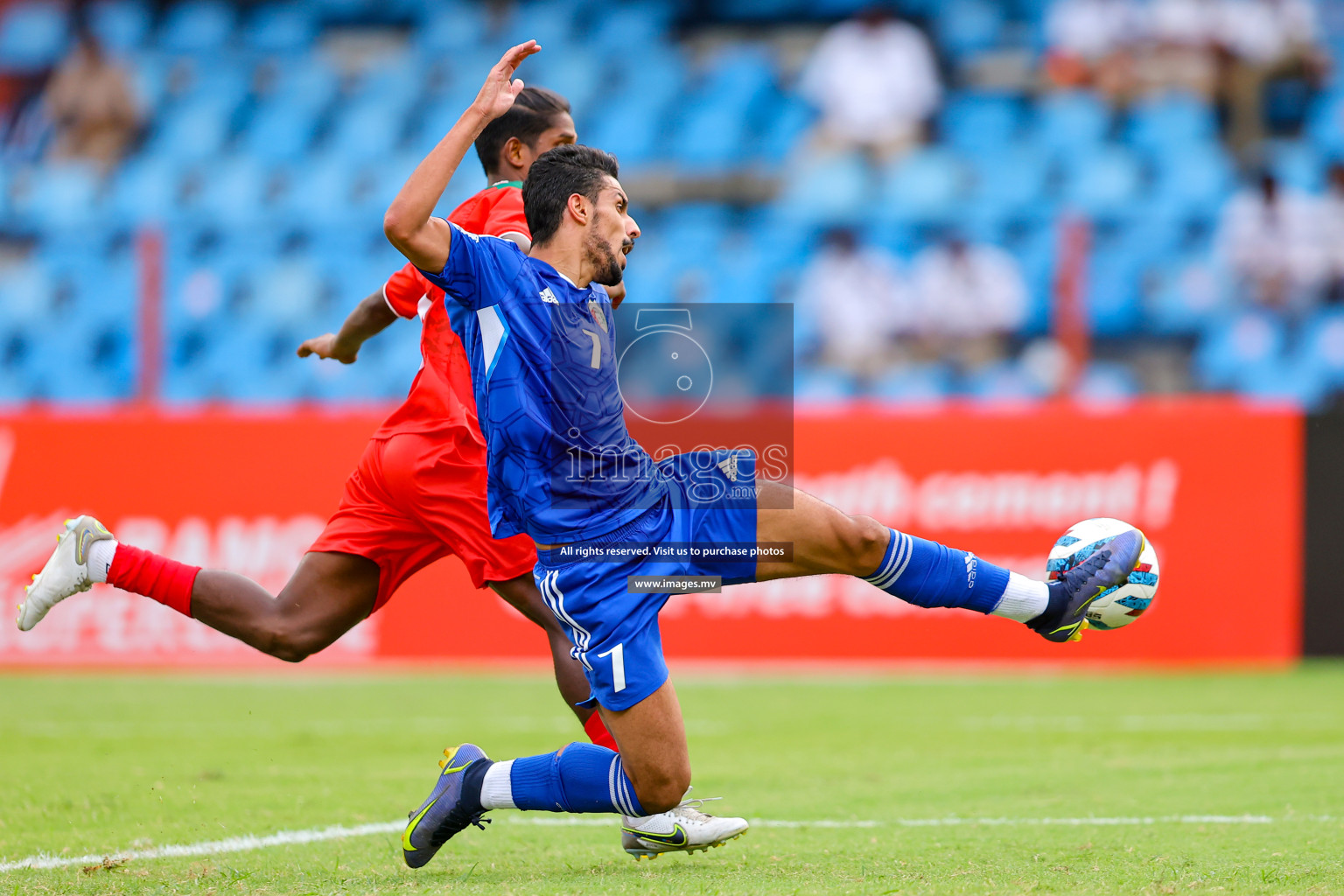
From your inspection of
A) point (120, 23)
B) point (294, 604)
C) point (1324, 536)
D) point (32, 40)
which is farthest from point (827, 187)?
point (294, 604)

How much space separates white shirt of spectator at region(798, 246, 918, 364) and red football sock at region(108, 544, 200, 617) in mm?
7386

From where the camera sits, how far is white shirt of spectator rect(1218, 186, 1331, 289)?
11258 mm

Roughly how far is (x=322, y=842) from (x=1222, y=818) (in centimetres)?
275

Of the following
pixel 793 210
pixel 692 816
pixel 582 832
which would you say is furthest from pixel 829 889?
pixel 793 210

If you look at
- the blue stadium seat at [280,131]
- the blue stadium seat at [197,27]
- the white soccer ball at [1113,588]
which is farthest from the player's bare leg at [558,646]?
the blue stadium seat at [197,27]

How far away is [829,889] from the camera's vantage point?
3727mm

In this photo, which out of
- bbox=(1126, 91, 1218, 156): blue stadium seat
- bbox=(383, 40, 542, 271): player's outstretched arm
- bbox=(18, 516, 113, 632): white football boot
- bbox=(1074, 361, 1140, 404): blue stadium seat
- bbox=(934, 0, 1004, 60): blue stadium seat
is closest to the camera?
bbox=(383, 40, 542, 271): player's outstretched arm

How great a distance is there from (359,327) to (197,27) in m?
13.0

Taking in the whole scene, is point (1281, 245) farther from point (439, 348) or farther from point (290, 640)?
point (290, 640)

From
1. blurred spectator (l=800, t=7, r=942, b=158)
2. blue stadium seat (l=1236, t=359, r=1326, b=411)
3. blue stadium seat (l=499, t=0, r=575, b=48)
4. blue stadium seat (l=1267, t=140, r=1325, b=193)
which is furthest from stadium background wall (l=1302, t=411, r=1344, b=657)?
blue stadium seat (l=499, t=0, r=575, b=48)

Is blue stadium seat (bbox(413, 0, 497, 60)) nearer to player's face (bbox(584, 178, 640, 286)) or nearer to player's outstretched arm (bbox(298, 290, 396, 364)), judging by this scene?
player's outstretched arm (bbox(298, 290, 396, 364))

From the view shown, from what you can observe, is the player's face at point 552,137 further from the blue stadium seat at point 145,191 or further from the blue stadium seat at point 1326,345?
the blue stadium seat at point 145,191

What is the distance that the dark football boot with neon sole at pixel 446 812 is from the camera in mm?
4199

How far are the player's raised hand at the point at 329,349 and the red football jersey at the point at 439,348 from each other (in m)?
0.26
